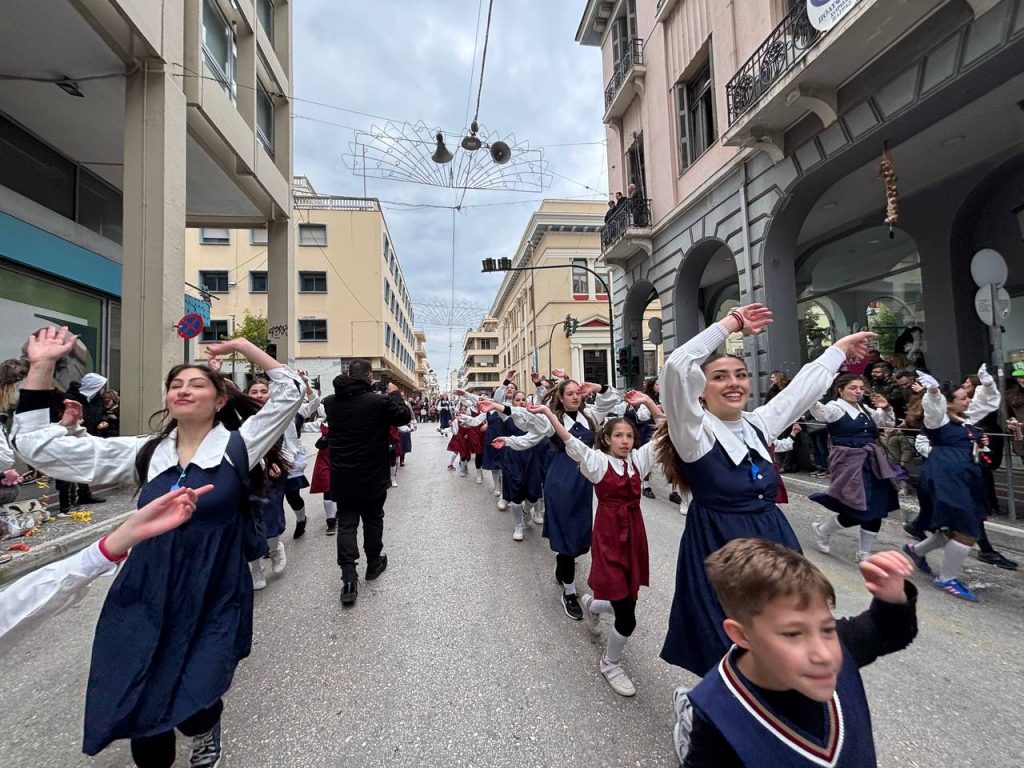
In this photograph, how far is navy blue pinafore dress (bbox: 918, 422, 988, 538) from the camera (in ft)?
12.5

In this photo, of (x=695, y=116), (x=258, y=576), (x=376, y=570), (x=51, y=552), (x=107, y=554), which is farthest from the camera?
(x=695, y=116)

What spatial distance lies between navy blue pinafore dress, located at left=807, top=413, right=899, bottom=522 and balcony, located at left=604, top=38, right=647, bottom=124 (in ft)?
43.1

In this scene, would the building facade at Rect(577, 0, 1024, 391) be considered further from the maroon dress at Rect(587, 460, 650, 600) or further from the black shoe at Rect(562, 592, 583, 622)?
the black shoe at Rect(562, 592, 583, 622)

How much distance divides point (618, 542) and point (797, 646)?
1.72 meters

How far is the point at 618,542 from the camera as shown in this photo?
2789mm

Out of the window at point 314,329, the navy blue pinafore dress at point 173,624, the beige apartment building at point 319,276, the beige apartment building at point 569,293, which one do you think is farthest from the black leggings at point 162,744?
the beige apartment building at point 569,293

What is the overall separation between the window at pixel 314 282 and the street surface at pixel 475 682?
29.1 meters

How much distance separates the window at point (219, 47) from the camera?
32.9 feet

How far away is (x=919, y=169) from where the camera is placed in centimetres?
873

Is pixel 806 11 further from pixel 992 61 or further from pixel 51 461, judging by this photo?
pixel 51 461

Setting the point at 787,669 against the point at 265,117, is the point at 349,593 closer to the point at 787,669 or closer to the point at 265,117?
the point at 787,669

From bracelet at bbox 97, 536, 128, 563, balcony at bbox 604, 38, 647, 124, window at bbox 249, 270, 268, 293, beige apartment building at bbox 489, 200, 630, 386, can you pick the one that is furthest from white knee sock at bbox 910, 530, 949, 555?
window at bbox 249, 270, 268, 293

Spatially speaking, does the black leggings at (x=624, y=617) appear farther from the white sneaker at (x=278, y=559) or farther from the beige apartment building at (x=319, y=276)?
the beige apartment building at (x=319, y=276)

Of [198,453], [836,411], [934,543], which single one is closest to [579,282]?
[836,411]
